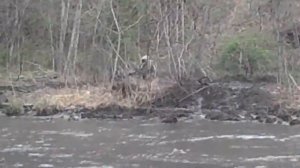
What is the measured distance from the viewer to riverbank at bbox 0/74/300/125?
2548 centimetres

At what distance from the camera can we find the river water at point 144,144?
16.5 m

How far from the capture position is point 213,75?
3347 centimetres

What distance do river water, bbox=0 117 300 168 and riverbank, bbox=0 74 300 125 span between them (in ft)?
3.76

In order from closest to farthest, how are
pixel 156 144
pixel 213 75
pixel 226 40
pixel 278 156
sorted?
pixel 278 156 < pixel 156 144 < pixel 213 75 < pixel 226 40

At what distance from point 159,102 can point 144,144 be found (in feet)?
25.0

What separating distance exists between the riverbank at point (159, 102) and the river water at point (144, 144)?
3.76 ft

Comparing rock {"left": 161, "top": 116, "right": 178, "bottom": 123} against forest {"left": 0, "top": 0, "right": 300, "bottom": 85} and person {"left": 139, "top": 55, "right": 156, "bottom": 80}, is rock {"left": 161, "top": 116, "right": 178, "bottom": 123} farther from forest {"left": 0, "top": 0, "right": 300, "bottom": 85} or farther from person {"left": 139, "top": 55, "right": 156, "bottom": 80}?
forest {"left": 0, "top": 0, "right": 300, "bottom": 85}

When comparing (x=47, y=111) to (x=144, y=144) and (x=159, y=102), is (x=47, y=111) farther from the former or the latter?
(x=144, y=144)

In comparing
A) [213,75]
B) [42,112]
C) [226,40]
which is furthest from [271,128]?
[226,40]

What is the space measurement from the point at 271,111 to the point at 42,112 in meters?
8.29

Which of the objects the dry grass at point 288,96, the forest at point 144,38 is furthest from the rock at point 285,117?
the forest at point 144,38

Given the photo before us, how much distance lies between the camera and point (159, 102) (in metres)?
27.1

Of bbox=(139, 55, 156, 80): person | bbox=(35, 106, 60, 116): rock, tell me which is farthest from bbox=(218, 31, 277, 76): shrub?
bbox=(35, 106, 60, 116): rock

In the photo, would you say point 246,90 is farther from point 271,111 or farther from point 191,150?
point 191,150
